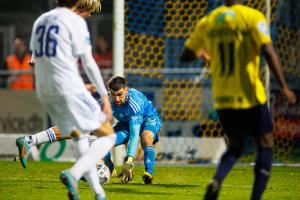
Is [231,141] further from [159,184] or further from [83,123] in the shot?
[159,184]

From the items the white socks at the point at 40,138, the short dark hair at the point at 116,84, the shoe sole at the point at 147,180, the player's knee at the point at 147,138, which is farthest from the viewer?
the white socks at the point at 40,138

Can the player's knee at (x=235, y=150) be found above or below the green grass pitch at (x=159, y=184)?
above

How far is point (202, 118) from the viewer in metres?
14.9

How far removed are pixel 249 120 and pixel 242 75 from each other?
0.35 m

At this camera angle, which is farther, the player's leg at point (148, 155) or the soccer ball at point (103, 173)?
the player's leg at point (148, 155)

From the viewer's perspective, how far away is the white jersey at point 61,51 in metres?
6.80

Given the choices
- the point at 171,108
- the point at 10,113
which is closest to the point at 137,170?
the point at 171,108

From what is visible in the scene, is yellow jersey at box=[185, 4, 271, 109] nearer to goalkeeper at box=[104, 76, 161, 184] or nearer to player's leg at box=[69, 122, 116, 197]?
player's leg at box=[69, 122, 116, 197]

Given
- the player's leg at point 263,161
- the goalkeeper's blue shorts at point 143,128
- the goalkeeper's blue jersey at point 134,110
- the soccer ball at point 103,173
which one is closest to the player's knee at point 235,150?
the player's leg at point 263,161

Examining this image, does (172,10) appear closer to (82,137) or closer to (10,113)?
(10,113)

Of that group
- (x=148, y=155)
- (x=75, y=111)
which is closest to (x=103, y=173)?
(x=148, y=155)

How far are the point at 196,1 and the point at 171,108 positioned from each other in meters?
1.78

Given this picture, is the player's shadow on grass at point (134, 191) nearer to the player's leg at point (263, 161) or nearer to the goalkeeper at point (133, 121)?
the goalkeeper at point (133, 121)

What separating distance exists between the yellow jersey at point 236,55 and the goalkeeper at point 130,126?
2.75 metres
